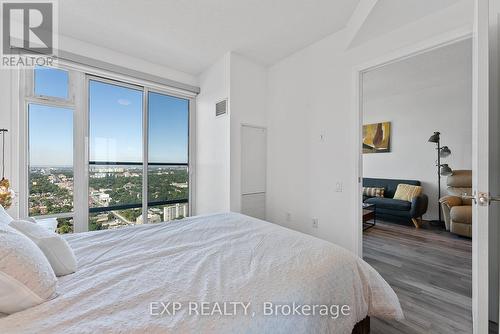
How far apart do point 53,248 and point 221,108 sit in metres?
2.57

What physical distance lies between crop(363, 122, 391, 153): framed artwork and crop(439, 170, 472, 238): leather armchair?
4.63 ft

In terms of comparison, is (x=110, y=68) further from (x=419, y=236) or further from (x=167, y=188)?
(x=419, y=236)

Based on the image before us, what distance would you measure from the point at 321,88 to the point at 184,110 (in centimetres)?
231

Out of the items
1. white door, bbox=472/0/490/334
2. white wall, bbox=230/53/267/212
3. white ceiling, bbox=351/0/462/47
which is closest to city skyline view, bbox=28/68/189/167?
white wall, bbox=230/53/267/212

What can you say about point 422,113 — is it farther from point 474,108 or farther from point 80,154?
point 80,154

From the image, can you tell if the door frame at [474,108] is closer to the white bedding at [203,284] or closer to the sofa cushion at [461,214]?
the white bedding at [203,284]

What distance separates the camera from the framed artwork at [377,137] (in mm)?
5141

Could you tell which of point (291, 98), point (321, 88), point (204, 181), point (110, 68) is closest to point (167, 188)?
point (204, 181)

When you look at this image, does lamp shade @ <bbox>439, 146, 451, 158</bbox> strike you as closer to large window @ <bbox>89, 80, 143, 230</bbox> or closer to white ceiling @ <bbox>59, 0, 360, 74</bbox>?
white ceiling @ <bbox>59, 0, 360, 74</bbox>

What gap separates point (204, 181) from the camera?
3.64 metres

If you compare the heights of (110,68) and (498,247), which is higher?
(110,68)

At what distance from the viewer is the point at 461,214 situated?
335cm

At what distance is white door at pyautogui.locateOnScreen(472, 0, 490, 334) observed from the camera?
1163 mm

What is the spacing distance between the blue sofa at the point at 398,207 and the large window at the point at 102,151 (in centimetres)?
382
